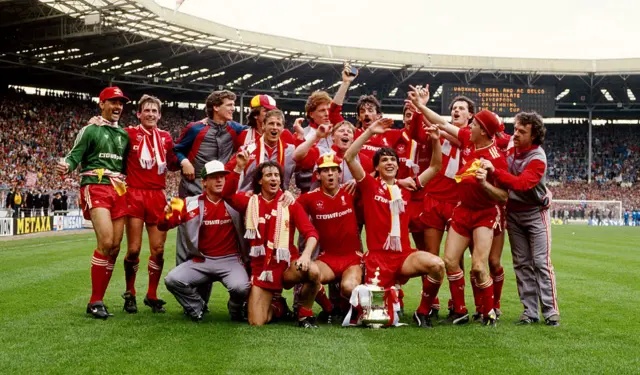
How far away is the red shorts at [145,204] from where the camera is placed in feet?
24.1

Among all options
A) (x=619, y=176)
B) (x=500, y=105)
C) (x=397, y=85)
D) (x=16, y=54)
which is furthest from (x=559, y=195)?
(x=16, y=54)

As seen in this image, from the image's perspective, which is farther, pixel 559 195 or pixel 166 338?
pixel 559 195

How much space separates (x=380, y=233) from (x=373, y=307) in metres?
0.78

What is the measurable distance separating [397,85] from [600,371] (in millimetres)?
43796

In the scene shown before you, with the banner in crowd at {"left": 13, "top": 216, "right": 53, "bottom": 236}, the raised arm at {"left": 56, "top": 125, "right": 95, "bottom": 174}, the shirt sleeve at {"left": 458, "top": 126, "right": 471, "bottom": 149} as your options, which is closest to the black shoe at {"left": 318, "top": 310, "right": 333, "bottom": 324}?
the shirt sleeve at {"left": 458, "top": 126, "right": 471, "bottom": 149}

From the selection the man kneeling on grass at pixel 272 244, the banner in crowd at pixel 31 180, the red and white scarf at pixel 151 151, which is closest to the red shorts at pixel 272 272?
the man kneeling on grass at pixel 272 244

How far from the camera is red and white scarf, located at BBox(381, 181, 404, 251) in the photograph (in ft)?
22.1

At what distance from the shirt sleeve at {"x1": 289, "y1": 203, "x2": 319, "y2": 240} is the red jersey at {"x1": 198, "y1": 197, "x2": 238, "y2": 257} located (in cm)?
79

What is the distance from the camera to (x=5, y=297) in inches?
330

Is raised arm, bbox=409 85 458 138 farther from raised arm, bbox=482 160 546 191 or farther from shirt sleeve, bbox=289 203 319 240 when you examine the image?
shirt sleeve, bbox=289 203 319 240

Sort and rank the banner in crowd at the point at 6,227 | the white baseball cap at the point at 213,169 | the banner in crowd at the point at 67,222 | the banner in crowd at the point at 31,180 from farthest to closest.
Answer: the banner in crowd at the point at 31,180 < the banner in crowd at the point at 67,222 < the banner in crowd at the point at 6,227 < the white baseball cap at the point at 213,169

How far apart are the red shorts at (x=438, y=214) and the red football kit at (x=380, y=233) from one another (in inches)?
17.6

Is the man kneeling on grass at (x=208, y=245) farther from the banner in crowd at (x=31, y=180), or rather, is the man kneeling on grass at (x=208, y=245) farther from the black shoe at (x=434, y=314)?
the banner in crowd at (x=31, y=180)

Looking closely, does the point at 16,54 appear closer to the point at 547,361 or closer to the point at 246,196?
the point at 246,196
